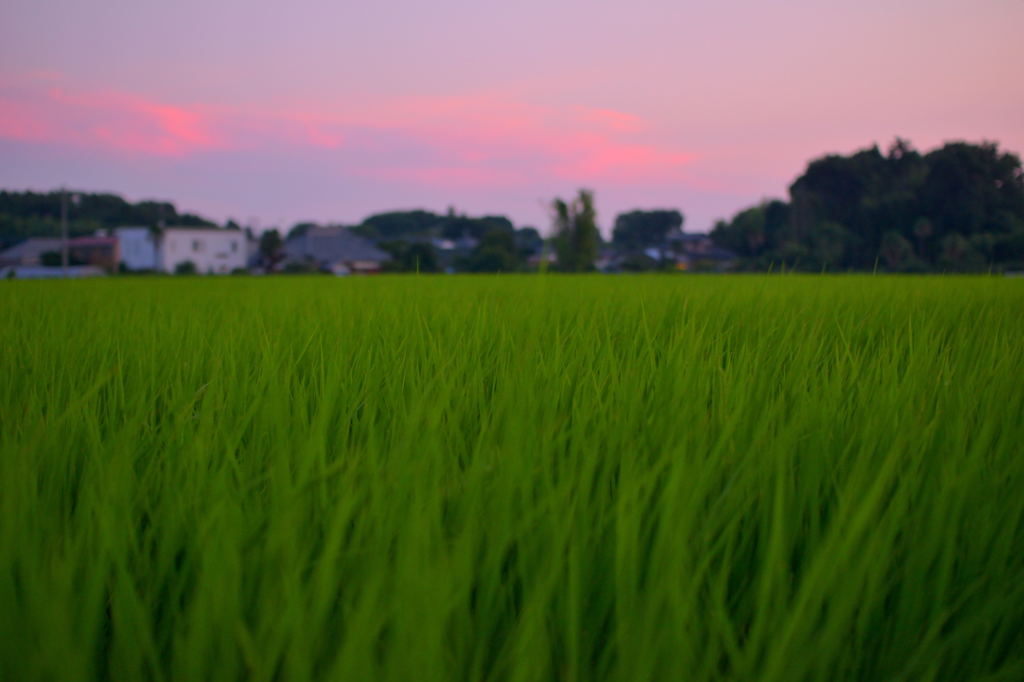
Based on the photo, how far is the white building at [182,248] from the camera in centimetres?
4250

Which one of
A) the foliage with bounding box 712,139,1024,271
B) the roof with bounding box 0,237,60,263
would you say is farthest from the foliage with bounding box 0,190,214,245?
the foliage with bounding box 712,139,1024,271

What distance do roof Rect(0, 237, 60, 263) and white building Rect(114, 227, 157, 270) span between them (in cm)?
377

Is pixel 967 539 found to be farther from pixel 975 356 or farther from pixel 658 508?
pixel 975 356

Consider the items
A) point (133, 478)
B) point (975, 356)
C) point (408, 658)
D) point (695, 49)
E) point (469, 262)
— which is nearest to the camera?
point (408, 658)

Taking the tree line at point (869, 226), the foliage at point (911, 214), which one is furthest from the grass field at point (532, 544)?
the foliage at point (911, 214)

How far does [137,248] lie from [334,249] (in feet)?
41.7

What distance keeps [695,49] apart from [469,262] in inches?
616

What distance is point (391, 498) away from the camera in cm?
66

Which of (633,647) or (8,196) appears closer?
(633,647)

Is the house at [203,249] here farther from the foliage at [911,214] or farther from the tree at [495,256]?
the foliage at [911,214]

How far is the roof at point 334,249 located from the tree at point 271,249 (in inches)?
149

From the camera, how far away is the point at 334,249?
47594 millimetres

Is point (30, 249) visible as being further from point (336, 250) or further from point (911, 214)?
point (911, 214)

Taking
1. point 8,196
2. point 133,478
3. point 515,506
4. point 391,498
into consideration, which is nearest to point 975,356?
point 515,506
